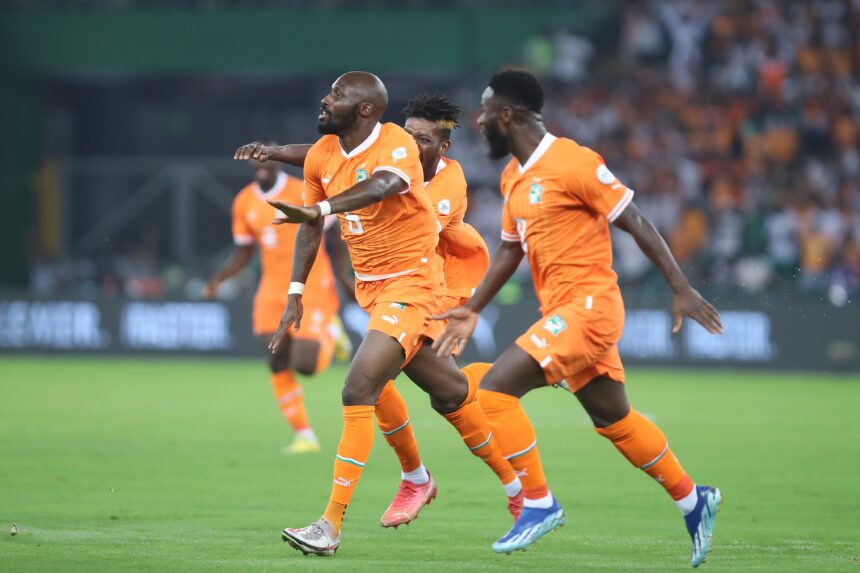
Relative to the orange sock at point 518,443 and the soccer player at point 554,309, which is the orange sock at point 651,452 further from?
the orange sock at point 518,443

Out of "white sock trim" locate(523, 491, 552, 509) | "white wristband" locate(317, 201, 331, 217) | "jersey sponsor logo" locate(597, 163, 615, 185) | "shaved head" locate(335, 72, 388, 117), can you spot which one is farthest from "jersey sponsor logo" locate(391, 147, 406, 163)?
"white sock trim" locate(523, 491, 552, 509)

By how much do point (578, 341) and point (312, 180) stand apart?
1.99 meters

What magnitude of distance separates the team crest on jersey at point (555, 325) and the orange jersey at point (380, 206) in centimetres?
125

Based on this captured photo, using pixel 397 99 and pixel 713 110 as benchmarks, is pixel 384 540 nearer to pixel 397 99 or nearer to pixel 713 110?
pixel 713 110

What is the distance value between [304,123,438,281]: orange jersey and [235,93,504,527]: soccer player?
1.33ft

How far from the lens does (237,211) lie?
1373 cm

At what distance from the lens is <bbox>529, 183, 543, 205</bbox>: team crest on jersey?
299 inches

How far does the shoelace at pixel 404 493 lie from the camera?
8.88m

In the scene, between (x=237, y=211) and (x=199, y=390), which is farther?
(x=199, y=390)

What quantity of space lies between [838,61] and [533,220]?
21754mm

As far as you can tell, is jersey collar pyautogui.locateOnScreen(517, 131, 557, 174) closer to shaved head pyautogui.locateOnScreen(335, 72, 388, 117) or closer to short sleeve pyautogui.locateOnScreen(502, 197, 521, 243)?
short sleeve pyautogui.locateOnScreen(502, 197, 521, 243)

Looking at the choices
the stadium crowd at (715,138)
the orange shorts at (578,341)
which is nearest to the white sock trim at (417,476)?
the orange shorts at (578,341)

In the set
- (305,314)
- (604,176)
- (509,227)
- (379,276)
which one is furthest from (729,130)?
(604,176)

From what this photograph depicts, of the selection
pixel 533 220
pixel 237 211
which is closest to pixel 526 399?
pixel 237 211
